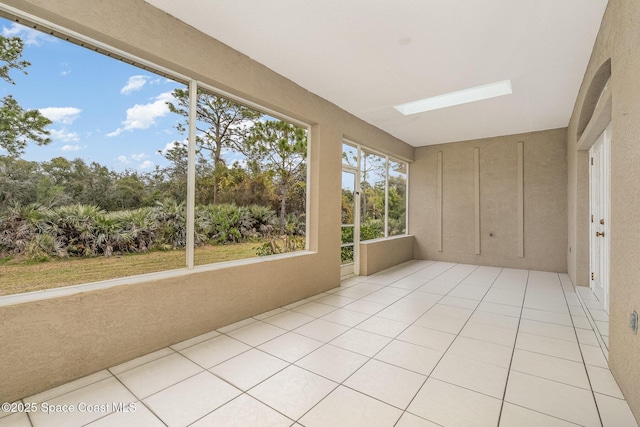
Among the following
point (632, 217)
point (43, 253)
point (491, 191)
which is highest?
point (491, 191)

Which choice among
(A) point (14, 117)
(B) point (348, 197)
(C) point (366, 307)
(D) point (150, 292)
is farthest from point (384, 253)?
(A) point (14, 117)

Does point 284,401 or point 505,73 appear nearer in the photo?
point 284,401

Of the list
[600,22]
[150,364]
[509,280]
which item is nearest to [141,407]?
[150,364]

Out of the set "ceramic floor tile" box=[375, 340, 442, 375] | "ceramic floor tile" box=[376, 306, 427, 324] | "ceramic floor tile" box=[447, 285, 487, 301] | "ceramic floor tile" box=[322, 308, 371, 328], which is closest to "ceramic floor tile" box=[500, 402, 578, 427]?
"ceramic floor tile" box=[375, 340, 442, 375]

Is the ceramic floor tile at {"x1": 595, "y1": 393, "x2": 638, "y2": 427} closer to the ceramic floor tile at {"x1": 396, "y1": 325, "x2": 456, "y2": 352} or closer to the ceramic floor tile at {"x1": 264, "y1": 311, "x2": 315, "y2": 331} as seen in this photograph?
the ceramic floor tile at {"x1": 396, "y1": 325, "x2": 456, "y2": 352}

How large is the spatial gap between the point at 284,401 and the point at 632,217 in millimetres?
2495

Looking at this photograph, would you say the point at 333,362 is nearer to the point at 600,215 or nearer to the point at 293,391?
the point at 293,391

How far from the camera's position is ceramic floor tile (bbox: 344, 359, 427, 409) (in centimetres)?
189

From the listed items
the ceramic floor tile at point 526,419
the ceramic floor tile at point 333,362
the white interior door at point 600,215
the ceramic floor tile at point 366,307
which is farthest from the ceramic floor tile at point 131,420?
the white interior door at point 600,215

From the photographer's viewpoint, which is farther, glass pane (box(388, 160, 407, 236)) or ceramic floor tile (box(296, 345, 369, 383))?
glass pane (box(388, 160, 407, 236))

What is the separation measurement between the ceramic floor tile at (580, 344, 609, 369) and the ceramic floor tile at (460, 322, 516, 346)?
0.51 metres

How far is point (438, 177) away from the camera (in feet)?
22.9

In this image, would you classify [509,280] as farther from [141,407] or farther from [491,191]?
[141,407]

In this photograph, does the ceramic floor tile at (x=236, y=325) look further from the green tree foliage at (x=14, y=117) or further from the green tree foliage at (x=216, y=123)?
the green tree foliage at (x=14, y=117)
